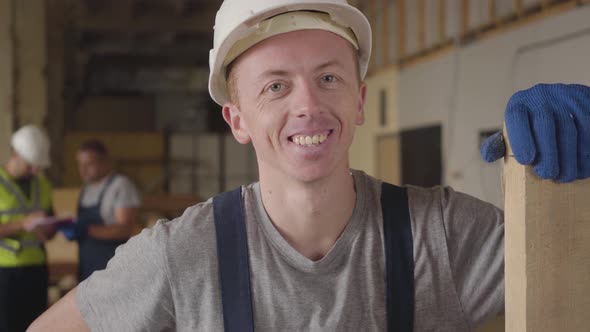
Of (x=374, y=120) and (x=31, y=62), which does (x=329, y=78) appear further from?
(x=374, y=120)

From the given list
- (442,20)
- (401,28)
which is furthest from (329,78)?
(401,28)

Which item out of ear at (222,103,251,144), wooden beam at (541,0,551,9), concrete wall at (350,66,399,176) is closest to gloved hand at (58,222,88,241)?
ear at (222,103,251,144)

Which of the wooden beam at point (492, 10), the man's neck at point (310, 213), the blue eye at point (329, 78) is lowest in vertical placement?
the man's neck at point (310, 213)

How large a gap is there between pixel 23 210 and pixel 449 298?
320 cm

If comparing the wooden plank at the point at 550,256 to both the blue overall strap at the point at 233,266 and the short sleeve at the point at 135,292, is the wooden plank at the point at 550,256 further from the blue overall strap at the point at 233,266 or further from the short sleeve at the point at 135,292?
the short sleeve at the point at 135,292

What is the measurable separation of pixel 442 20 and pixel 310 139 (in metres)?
5.29

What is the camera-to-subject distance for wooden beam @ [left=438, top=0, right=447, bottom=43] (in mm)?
6000

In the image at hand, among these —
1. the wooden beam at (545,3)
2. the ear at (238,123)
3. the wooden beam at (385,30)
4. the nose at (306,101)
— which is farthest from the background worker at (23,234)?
the wooden beam at (385,30)

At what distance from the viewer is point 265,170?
1236 mm

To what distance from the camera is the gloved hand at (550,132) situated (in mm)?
879

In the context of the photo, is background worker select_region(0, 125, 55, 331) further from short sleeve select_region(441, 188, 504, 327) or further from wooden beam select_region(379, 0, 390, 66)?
wooden beam select_region(379, 0, 390, 66)

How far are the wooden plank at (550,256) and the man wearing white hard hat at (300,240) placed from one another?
0.96 ft

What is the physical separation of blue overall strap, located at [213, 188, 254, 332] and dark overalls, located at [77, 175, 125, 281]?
9.23 ft

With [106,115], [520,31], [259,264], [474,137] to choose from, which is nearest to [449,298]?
[259,264]
